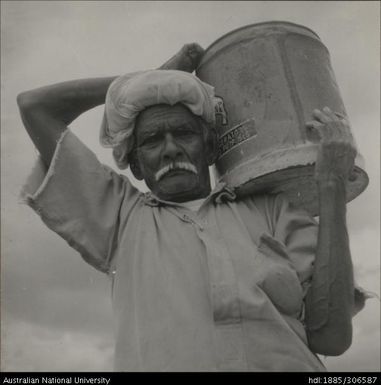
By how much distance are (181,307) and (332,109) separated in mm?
1120

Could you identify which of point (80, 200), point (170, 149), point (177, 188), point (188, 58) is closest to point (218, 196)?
point (177, 188)

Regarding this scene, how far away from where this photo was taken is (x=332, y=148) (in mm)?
2613

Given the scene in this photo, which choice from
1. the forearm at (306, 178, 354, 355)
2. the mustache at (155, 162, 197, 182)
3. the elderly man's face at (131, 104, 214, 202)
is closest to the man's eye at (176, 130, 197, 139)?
the elderly man's face at (131, 104, 214, 202)

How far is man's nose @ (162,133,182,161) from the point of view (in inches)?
110

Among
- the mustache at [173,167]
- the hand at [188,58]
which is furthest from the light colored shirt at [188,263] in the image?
the hand at [188,58]

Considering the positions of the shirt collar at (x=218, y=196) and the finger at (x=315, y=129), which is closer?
the finger at (x=315, y=129)

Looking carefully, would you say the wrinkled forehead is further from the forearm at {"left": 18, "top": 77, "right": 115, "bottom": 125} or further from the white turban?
the forearm at {"left": 18, "top": 77, "right": 115, "bottom": 125}

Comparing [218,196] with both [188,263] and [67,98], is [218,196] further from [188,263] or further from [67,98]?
[67,98]

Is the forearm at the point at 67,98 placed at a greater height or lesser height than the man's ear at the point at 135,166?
greater

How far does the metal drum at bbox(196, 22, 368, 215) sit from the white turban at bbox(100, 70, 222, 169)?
0.11m

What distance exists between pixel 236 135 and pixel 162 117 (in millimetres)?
332

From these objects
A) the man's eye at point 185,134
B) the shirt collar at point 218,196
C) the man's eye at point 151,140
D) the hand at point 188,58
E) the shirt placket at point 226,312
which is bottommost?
the shirt placket at point 226,312

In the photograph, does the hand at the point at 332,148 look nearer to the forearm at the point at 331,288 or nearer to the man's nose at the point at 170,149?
the forearm at the point at 331,288

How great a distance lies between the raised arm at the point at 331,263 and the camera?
254cm
